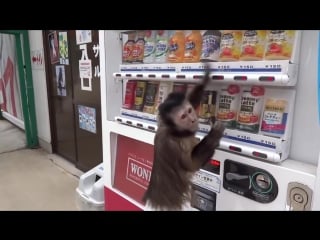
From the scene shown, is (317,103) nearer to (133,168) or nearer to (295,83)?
(295,83)

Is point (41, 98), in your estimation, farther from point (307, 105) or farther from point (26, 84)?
point (307, 105)

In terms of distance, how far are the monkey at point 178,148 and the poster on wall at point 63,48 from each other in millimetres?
2797

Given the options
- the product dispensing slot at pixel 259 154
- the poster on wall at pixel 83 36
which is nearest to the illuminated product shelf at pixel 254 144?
the product dispensing slot at pixel 259 154

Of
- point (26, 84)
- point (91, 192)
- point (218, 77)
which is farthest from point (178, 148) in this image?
point (26, 84)

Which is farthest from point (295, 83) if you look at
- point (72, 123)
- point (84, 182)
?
point (72, 123)

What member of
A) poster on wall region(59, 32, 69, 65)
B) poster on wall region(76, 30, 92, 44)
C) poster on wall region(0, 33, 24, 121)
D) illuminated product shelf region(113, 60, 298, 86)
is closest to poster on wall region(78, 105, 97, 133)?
poster on wall region(59, 32, 69, 65)

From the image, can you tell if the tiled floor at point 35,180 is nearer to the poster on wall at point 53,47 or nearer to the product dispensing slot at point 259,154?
the poster on wall at point 53,47

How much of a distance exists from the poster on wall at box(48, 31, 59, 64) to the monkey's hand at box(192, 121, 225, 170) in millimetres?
3286

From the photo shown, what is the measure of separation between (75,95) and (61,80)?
18.5 inches

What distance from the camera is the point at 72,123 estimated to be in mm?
3736

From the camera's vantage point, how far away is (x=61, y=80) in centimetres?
377

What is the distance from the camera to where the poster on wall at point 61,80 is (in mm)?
3682

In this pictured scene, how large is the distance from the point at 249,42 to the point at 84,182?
6.31 ft

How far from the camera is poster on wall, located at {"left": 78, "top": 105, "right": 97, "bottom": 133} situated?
3.19 meters
